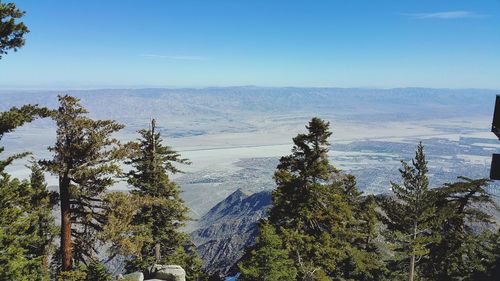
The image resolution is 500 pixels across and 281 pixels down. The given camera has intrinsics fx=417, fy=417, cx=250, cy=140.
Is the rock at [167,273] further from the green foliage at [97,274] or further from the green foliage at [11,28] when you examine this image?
the green foliage at [11,28]

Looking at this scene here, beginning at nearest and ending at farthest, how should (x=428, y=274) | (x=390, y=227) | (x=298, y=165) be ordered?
1. (x=298, y=165)
2. (x=390, y=227)
3. (x=428, y=274)

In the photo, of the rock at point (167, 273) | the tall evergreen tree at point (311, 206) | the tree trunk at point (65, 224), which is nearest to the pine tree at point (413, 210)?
the tall evergreen tree at point (311, 206)

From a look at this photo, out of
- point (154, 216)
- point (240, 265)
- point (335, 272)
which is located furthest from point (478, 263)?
point (154, 216)

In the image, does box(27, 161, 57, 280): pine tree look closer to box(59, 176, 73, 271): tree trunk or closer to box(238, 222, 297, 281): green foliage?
box(59, 176, 73, 271): tree trunk

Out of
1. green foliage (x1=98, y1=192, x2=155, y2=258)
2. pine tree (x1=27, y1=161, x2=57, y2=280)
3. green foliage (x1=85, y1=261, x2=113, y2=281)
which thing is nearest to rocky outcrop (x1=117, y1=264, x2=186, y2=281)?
pine tree (x1=27, y1=161, x2=57, y2=280)

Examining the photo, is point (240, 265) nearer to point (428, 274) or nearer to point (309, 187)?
point (309, 187)
